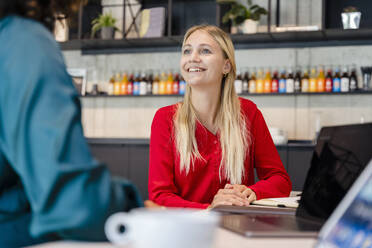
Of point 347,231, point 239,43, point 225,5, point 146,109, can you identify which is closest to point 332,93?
point 239,43

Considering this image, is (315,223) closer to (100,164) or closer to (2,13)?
(100,164)

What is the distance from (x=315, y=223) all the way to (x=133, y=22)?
13.9 feet

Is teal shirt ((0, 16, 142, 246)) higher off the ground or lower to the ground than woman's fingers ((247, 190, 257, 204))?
higher

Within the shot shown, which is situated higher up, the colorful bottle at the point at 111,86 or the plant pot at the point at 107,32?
the plant pot at the point at 107,32

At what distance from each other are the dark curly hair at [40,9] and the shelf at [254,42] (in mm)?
3742

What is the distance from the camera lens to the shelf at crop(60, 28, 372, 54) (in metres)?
4.36

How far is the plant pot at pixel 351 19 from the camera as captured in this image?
13.8 ft

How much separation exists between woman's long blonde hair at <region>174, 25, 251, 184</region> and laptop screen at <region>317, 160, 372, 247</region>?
3.74ft

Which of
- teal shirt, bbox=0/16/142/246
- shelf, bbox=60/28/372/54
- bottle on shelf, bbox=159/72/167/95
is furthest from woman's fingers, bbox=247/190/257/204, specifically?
bottle on shelf, bbox=159/72/167/95

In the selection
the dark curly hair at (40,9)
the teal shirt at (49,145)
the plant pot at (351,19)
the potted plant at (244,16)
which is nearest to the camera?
the teal shirt at (49,145)

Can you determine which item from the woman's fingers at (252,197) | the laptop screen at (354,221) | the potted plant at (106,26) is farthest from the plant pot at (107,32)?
the laptop screen at (354,221)

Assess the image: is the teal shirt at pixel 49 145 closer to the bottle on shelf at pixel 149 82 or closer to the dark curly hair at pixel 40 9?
the dark curly hair at pixel 40 9

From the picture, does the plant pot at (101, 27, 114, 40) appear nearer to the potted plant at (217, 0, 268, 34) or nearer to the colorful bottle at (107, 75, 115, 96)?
the colorful bottle at (107, 75, 115, 96)

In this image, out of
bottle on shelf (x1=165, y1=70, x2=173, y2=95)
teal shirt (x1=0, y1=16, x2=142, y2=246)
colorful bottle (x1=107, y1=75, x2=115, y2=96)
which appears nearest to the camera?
teal shirt (x1=0, y1=16, x2=142, y2=246)
